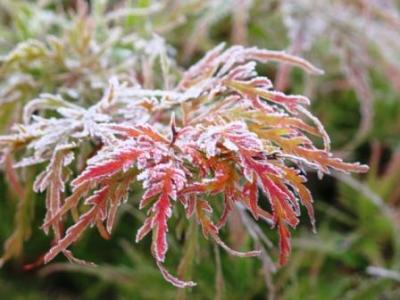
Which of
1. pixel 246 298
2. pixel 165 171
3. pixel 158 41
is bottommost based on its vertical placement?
pixel 246 298

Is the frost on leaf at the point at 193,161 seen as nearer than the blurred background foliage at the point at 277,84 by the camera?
Yes

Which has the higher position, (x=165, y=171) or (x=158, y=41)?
(x=158, y=41)

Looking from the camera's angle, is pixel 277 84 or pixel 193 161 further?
pixel 277 84

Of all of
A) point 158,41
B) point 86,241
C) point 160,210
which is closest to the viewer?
point 160,210

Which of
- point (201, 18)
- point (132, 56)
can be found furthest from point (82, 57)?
point (201, 18)

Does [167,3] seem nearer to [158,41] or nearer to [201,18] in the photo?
[201,18]
